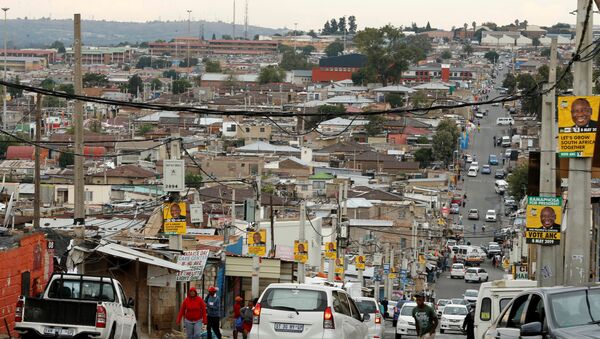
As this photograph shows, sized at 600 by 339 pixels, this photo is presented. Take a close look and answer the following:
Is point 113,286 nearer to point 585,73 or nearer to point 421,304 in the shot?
point 421,304

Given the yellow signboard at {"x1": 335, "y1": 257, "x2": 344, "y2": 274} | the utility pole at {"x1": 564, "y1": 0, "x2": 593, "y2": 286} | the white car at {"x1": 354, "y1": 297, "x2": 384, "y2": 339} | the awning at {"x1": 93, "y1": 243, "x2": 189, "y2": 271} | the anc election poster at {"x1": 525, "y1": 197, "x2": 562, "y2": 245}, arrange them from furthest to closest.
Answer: the yellow signboard at {"x1": 335, "y1": 257, "x2": 344, "y2": 274}
the white car at {"x1": 354, "y1": 297, "x2": 384, "y2": 339}
the anc election poster at {"x1": 525, "y1": 197, "x2": 562, "y2": 245}
the awning at {"x1": 93, "y1": 243, "x2": 189, "y2": 271}
the utility pole at {"x1": 564, "y1": 0, "x2": 593, "y2": 286}

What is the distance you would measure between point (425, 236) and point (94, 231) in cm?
6189

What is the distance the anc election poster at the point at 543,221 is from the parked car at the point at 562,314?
13699 mm

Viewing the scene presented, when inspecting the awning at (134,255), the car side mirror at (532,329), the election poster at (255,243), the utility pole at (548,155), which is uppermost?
the utility pole at (548,155)

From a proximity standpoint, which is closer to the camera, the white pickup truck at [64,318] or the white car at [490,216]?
the white pickup truck at [64,318]

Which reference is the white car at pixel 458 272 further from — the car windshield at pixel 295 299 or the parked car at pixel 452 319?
the car windshield at pixel 295 299

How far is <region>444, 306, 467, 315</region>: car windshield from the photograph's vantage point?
45.5 metres

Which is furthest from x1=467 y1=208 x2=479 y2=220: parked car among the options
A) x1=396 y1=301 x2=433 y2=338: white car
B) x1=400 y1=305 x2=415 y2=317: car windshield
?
x1=396 y1=301 x2=433 y2=338: white car

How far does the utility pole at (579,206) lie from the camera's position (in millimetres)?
25250

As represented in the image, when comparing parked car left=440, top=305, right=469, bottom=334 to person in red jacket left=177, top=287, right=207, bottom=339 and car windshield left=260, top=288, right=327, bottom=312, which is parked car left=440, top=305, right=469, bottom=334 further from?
car windshield left=260, top=288, right=327, bottom=312

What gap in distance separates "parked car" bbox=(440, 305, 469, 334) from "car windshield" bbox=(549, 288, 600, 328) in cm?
2753

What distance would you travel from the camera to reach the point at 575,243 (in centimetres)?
2536

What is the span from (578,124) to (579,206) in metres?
1.50

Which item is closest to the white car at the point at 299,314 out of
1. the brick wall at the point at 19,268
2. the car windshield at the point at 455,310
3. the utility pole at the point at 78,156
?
the brick wall at the point at 19,268
